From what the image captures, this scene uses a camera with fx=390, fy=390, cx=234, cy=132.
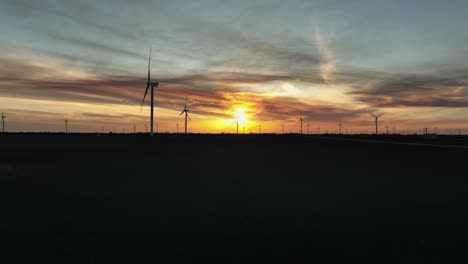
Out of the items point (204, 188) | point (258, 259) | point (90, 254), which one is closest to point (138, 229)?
point (90, 254)

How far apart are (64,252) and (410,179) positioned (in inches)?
653

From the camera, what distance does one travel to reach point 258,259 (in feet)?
23.5

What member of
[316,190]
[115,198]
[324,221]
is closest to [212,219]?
[324,221]

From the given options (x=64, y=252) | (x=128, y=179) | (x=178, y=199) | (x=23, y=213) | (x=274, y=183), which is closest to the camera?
(x=64, y=252)

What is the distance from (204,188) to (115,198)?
3679 mm

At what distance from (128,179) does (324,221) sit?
37.9 ft

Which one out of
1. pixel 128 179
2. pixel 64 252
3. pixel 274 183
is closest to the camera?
pixel 64 252

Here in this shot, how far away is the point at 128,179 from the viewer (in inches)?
747

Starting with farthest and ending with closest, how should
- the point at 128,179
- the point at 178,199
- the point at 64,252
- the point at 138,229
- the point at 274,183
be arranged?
1. the point at 128,179
2. the point at 274,183
3. the point at 178,199
4. the point at 138,229
5. the point at 64,252

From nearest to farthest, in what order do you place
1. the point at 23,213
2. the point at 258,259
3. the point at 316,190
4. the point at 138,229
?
the point at 258,259 → the point at 138,229 → the point at 23,213 → the point at 316,190

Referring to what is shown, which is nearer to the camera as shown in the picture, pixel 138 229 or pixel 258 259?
pixel 258 259

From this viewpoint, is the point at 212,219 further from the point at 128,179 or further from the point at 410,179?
the point at 410,179

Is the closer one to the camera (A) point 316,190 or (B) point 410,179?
(A) point 316,190

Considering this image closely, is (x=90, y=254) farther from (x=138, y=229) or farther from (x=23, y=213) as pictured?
(x=23, y=213)
